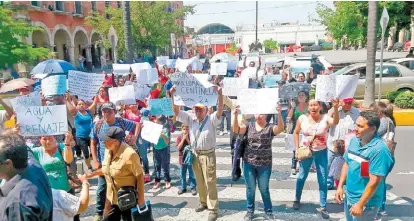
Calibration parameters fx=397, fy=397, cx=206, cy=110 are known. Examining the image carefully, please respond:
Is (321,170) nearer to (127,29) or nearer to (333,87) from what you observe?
(333,87)

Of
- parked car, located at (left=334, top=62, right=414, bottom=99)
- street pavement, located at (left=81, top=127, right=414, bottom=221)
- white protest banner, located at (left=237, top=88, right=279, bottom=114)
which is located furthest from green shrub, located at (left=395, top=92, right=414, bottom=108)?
white protest banner, located at (left=237, top=88, right=279, bottom=114)

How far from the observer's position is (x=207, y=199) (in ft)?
18.5

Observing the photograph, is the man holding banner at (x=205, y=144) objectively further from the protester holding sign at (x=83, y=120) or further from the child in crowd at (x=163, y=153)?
the protester holding sign at (x=83, y=120)

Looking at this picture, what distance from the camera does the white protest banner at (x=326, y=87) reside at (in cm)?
551

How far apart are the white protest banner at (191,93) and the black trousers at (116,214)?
171 centimetres

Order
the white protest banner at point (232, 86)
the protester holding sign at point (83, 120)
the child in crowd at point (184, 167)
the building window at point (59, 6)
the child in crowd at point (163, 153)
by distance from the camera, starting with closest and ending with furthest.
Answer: the child in crowd at point (184, 167), the child in crowd at point (163, 153), the white protest banner at point (232, 86), the protester holding sign at point (83, 120), the building window at point (59, 6)

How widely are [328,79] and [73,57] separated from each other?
34.3 meters

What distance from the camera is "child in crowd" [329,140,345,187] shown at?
5.77 metres

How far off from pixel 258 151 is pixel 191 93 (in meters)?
1.24

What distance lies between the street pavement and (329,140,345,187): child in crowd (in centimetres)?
43

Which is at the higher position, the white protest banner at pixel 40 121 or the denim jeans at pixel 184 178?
the white protest banner at pixel 40 121

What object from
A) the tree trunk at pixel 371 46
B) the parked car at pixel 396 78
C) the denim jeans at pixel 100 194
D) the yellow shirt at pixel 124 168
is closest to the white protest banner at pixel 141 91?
the denim jeans at pixel 100 194

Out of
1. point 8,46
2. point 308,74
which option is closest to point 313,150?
point 308,74

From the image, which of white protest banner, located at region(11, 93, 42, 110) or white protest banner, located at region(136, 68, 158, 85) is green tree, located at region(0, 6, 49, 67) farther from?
white protest banner, located at region(11, 93, 42, 110)
